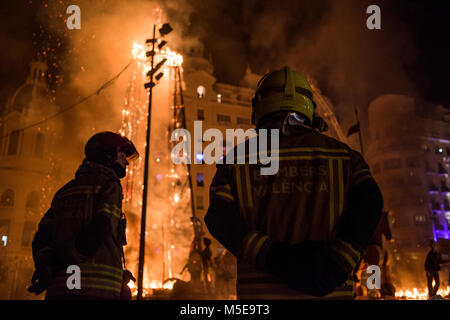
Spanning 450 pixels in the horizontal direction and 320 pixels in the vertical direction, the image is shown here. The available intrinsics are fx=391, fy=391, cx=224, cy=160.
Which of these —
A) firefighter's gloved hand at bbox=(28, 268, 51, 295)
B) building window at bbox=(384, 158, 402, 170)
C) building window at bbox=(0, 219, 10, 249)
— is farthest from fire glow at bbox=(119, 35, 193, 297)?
building window at bbox=(384, 158, 402, 170)

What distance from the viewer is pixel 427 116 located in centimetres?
5938

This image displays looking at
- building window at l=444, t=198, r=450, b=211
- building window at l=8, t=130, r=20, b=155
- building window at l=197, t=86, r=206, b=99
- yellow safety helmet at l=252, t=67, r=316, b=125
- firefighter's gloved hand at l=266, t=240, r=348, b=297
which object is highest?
building window at l=197, t=86, r=206, b=99

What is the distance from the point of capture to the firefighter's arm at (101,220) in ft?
10.9

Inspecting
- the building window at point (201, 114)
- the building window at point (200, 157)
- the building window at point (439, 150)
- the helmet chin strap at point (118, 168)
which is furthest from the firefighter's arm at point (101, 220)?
the building window at point (439, 150)

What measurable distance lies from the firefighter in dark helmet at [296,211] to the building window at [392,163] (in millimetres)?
59324

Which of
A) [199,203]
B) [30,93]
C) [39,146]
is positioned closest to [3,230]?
[39,146]

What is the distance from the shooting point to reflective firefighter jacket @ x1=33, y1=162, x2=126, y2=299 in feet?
10.9

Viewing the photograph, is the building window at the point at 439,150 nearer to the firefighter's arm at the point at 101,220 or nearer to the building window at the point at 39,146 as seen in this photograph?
the building window at the point at 39,146

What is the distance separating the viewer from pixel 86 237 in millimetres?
3346

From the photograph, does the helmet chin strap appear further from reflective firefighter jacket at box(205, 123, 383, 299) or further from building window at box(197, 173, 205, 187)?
building window at box(197, 173, 205, 187)

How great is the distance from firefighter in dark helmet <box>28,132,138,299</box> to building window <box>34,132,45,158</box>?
1662 inches
